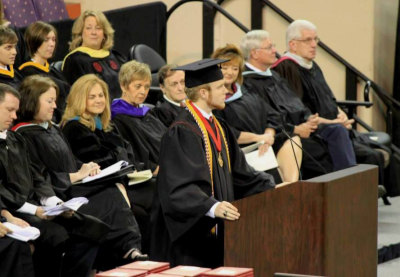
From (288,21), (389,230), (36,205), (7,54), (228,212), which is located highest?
(7,54)

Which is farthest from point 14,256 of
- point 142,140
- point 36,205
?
point 142,140

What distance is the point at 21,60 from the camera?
7.04 m

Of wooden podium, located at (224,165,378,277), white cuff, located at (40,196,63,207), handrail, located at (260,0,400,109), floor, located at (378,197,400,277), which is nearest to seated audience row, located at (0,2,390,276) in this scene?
white cuff, located at (40,196,63,207)

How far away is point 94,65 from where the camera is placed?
7223 mm

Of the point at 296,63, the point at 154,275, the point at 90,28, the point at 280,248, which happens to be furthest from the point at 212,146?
the point at 296,63

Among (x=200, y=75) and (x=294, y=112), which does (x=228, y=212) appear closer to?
(x=200, y=75)

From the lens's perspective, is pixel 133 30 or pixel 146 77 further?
pixel 133 30

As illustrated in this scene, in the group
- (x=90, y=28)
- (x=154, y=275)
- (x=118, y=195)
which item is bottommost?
(x=118, y=195)

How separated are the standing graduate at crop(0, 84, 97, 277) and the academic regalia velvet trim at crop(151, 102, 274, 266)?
639 mm

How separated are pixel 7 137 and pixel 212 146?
3.90 ft

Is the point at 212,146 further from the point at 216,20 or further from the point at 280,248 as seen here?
the point at 216,20

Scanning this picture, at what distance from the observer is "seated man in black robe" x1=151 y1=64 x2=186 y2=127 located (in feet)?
21.8

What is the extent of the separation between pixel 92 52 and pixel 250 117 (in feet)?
4.43

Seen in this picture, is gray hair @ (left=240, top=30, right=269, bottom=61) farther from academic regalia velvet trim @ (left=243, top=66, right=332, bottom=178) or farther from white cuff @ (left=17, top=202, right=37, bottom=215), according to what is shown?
white cuff @ (left=17, top=202, right=37, bottom=215)
